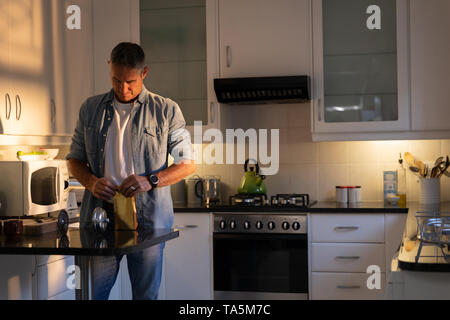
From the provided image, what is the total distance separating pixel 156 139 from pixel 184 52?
1.61 metres

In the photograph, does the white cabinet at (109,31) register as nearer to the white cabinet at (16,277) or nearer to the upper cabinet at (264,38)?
the upper cabinet at (264,38)

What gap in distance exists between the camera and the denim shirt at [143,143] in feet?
9.02

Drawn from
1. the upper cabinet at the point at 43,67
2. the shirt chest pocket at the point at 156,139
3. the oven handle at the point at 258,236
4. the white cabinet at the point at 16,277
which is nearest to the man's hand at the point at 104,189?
the shirt chest pocket at the point at 156,139

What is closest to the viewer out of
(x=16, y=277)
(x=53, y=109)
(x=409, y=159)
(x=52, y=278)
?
(x=16, y=277)

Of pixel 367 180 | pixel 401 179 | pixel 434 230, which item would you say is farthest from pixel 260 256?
pixel 434 230

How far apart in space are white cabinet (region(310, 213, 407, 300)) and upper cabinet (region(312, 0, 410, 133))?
0.59m

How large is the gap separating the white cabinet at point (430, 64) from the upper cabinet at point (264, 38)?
2.19 ft

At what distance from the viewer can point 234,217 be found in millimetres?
3938

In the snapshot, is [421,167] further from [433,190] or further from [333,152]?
[333,152]

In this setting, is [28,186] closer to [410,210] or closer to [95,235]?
[95,235]

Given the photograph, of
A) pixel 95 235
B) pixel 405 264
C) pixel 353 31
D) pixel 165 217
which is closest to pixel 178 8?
pixel 353 31

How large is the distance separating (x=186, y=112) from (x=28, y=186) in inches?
50.2

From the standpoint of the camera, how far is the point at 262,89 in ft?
13.3

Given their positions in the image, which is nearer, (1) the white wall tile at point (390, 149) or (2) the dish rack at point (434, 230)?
(2) the dish rack at point (434, 230)
